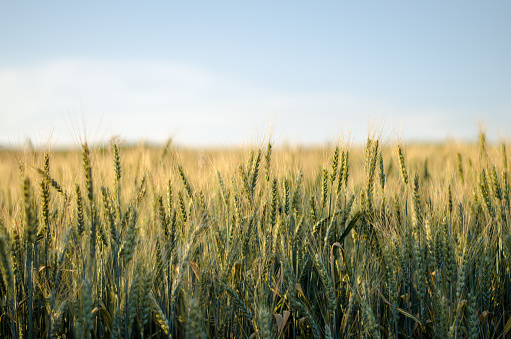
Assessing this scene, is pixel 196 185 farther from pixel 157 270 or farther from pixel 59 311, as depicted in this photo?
pixel 59 311

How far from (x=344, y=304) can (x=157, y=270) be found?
1079 millimetres

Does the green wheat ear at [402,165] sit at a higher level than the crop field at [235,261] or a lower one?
higher

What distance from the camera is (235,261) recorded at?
1.87 m

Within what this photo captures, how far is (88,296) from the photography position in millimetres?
1287

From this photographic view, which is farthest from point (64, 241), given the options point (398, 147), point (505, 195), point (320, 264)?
Result: point (505, 195)

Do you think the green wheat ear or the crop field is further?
the green wheat ear

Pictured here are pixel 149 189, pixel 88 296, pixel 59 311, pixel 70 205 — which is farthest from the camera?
pixel 149 189

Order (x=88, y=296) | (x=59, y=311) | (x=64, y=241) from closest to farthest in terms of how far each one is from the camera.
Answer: (x=88, y=296) → (x=59, y=311) → (x=64, y=241)

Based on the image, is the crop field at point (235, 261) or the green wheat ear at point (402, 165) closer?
the crop field at point (235, 261)

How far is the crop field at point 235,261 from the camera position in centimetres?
150

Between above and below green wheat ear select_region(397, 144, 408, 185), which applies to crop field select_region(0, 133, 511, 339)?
below

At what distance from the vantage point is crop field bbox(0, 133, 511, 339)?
4.91 ft

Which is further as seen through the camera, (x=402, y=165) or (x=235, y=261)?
(x=402, y=165)

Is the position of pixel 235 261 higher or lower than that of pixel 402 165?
lower
